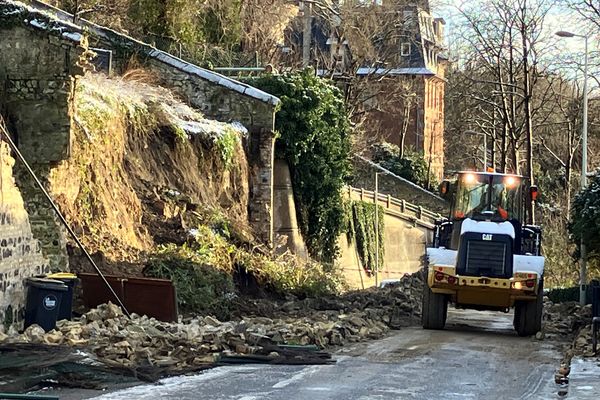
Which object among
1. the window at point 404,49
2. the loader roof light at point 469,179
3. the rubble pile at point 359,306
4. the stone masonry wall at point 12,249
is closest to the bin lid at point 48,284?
the stone masonry wall at point 12,249

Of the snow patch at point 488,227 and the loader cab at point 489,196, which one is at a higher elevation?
the loader cab at point 489,196

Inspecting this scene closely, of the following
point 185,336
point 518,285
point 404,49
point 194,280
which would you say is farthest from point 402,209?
point 185,336

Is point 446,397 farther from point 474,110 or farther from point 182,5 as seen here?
point 474,110

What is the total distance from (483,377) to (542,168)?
200 feet

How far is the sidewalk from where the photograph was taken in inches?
448

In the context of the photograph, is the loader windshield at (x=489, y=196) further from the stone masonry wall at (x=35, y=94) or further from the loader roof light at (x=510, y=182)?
the stone masonry wall at (x=35, y=94)

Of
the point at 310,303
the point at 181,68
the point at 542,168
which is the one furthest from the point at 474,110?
the point at 310,303

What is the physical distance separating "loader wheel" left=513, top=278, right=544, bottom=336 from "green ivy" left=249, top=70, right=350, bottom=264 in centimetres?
1440

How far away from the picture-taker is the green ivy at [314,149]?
3319 centimetres

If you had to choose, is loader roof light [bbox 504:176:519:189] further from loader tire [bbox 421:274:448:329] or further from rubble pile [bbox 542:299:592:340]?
rubble pile [bbox 542:299:592:340]

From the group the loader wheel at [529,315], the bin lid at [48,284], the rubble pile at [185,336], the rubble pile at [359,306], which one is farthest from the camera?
the rubble pile at [359,306]

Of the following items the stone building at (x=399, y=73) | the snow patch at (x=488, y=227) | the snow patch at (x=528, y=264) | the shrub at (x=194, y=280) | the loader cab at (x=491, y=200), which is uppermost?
the stone building at (x=399, y=73)

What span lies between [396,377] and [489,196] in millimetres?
8869

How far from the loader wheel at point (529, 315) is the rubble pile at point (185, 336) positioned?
8.35 feet
